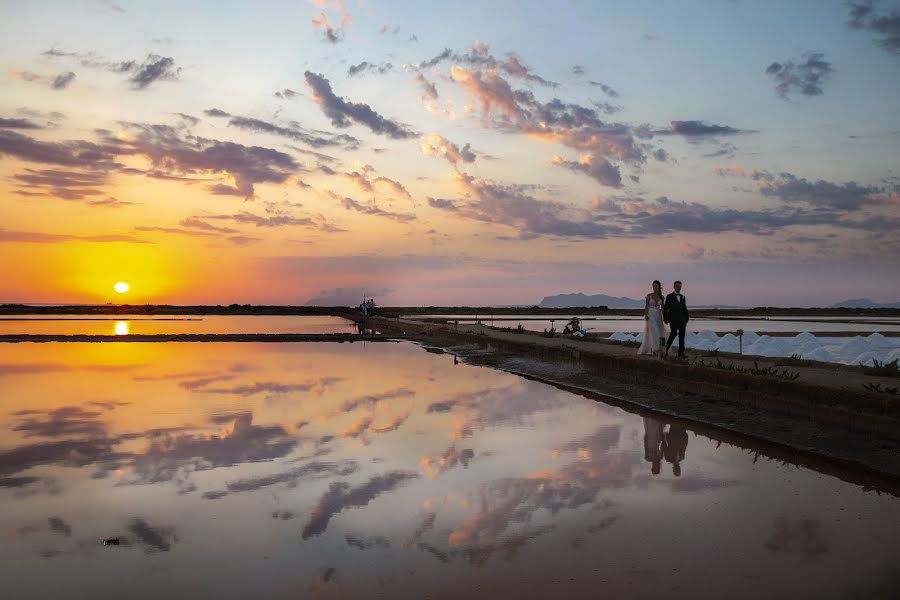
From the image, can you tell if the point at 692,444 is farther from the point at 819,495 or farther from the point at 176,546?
the point at 176,546

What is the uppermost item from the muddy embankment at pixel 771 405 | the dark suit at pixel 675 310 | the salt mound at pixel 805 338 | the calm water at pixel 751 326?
the dark suit at pixel 675 310

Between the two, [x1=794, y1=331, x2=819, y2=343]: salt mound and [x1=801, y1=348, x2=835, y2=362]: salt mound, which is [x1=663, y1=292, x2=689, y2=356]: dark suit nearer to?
[x1=801, y1=348, x2=835, y2=362]: salt mound

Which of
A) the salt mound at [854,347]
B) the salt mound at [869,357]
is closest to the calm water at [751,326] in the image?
the salt mound at [854,347]

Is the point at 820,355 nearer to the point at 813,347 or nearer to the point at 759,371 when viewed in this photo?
the point at 813,347

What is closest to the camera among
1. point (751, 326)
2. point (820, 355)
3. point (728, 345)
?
point (820, 355)

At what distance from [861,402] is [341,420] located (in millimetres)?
8762

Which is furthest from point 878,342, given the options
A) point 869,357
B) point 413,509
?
point 413,509

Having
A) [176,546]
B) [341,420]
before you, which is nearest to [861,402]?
[341,420]

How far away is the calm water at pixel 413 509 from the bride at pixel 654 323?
5.02 meters

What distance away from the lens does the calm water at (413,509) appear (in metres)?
5.60

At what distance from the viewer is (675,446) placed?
36.8 feet

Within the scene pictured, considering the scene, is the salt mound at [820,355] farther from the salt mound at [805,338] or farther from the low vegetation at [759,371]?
the low vegetation at [759,371]

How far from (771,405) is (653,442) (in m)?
2.84

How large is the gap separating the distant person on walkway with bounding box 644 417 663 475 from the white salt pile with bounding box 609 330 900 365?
868 cm
